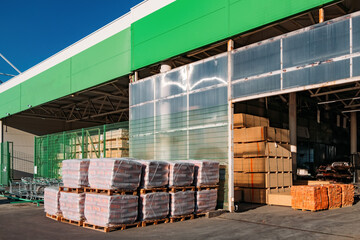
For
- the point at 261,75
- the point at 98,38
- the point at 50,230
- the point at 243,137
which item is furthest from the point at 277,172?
the point at 98,38

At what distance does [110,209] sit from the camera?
25.6 feet

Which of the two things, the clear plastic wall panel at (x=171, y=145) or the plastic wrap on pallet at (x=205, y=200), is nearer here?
the plastic wrap on pallet at (x=205, y=200)

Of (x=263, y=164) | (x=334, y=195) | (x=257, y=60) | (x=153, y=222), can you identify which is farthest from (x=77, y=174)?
(x=334, y=195)

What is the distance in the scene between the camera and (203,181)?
980 cm

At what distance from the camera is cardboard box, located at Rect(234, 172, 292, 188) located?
11.8 metres

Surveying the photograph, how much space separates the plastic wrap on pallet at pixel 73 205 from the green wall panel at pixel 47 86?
9.91 metres

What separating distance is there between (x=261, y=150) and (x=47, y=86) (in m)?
13.7

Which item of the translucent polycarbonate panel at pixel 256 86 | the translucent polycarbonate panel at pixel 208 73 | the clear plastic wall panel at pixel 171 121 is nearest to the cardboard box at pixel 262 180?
the clear plastic wall panel at pixel 171 121

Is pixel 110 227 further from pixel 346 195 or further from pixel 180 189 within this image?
pixel 346 195

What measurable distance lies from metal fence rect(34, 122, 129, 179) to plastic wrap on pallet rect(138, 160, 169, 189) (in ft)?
22.2

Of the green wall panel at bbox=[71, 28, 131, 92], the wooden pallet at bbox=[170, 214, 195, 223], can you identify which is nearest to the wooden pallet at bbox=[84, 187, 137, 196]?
the wooden pallet at bbox=[170, 214, 195, 223]

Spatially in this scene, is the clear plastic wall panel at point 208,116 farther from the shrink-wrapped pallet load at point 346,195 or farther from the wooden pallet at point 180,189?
the shrink-wrapped pallet load at point 346,195

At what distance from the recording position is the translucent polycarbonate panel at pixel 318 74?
7734mm

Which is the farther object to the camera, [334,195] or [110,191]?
[334,195]
